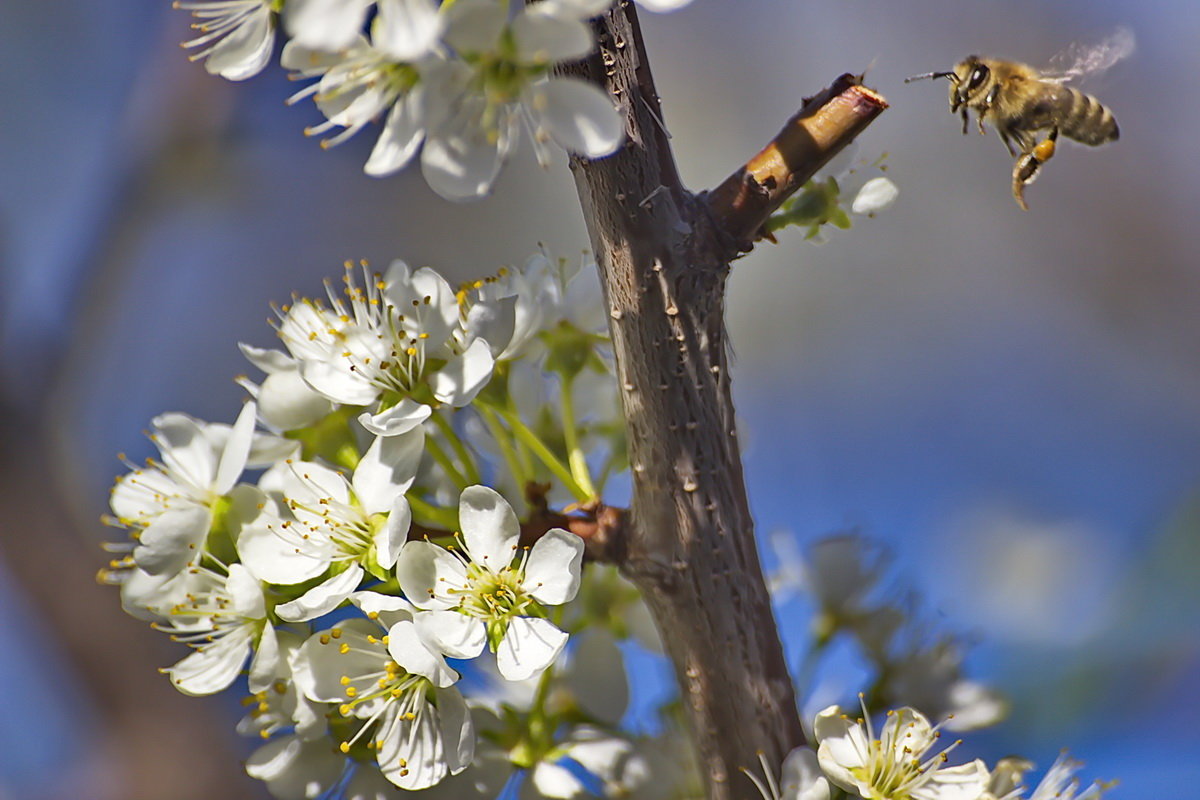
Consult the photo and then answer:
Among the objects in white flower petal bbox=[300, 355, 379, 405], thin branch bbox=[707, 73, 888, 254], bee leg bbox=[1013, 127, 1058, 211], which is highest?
bee leg bbox=[1013, 127, 1058, 211]

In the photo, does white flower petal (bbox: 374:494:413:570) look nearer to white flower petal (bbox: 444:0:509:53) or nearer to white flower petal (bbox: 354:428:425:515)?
white flower petal (bbox: 354:428:425:515)

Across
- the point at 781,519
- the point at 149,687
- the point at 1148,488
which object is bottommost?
the point at 149,687

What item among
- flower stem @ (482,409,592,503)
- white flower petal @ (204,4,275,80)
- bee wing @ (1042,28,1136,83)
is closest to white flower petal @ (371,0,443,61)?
white flower petal @ (204,4,275,80)

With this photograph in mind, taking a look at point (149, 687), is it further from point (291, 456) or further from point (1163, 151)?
point (1163, 151)

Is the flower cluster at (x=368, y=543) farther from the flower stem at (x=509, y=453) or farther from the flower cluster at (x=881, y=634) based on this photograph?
the flower cluster at (x=881, y=634)

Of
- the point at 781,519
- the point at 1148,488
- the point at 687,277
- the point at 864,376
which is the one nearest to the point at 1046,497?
Result: the point at 1148,488

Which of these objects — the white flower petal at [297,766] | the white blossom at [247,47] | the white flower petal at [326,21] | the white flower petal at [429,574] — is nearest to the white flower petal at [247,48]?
the white blossom at [247,47]
